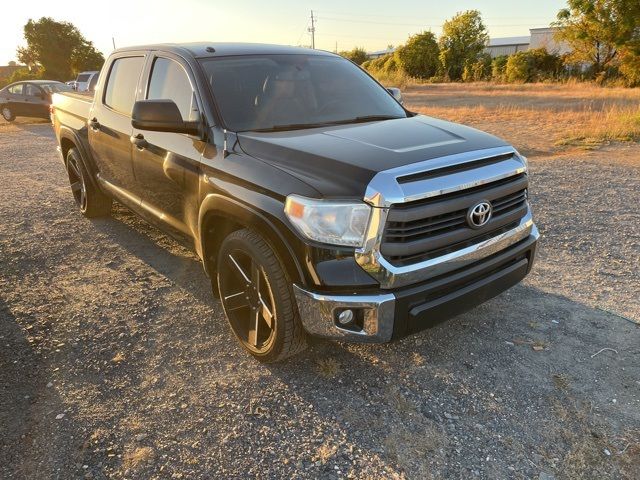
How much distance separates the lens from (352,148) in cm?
260

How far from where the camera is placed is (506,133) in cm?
1206

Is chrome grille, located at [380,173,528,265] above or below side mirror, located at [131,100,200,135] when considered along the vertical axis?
below

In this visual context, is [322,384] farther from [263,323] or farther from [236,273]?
[236,273]

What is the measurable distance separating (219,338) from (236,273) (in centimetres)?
57

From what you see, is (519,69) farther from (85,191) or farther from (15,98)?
(85,191)

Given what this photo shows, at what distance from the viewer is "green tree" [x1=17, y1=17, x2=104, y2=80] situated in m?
43.0

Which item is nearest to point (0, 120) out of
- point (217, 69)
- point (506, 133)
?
point (506, 133)

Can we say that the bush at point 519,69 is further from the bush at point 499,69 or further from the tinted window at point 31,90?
the tinted window at point 31,90

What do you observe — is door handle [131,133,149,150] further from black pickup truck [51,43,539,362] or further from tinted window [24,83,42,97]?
tinted window [24,83,42,97]

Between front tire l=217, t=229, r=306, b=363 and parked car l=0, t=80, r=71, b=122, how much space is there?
55.8 ft

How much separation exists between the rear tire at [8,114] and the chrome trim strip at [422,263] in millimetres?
20535

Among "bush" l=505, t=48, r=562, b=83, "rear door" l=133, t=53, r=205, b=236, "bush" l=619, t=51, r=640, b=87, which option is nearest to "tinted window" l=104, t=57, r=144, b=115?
"rear door" l=133, t=53, r=205, b=236

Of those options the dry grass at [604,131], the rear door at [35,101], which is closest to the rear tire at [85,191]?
the dry grass at [604,131]

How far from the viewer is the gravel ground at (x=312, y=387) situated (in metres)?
2.26
